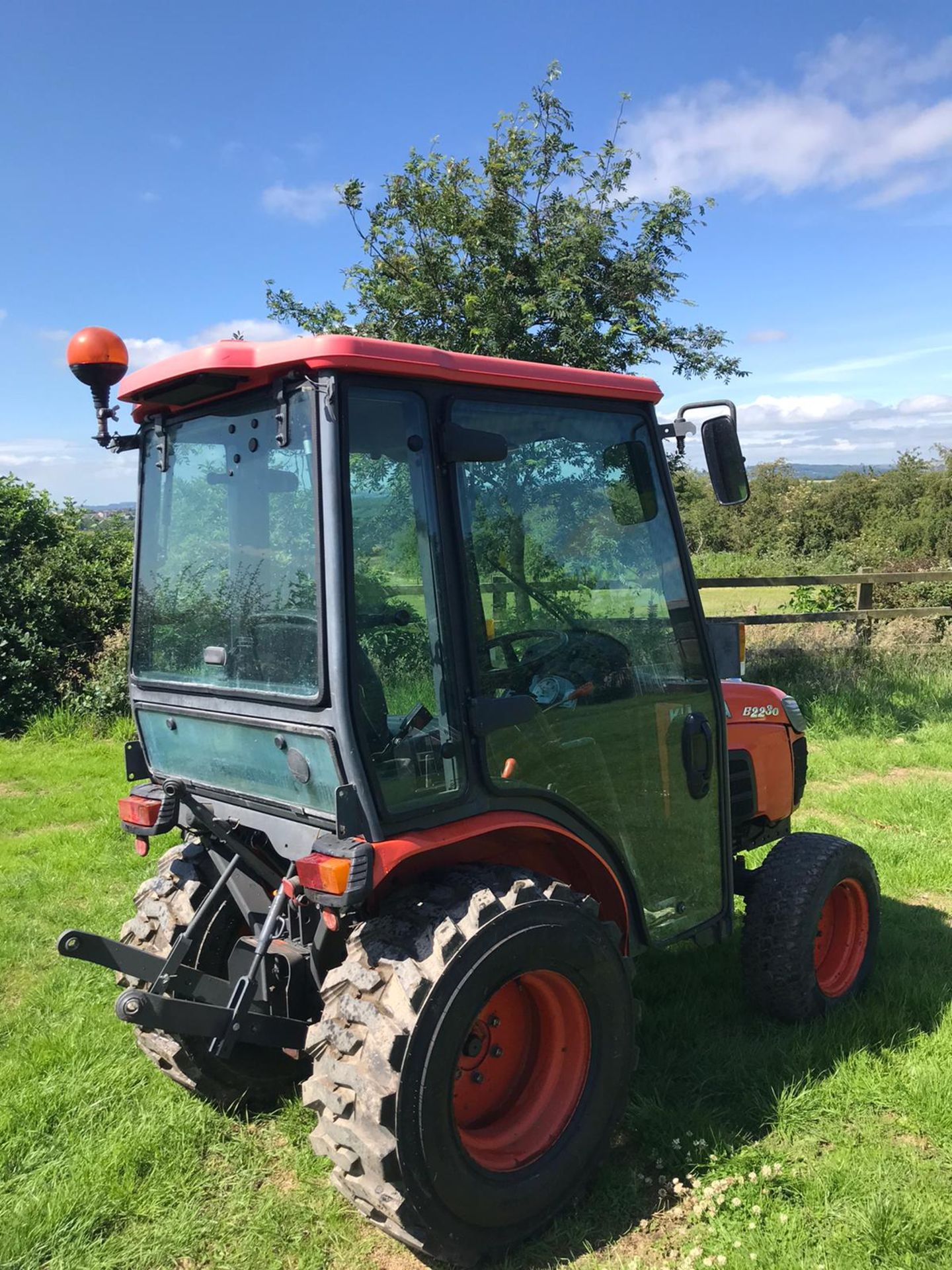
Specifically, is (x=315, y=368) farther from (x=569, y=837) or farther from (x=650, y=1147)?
(x=650, y=1147)

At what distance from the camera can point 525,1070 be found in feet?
8.63

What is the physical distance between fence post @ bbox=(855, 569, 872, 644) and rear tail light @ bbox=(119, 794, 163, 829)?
8736 mm

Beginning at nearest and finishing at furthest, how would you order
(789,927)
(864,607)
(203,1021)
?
1. (203,1021)
2. (789,927)
3. (864,607)

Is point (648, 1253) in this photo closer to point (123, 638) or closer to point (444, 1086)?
point (444, 1086)

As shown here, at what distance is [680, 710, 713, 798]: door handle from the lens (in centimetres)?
312

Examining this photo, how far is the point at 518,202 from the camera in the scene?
802cm

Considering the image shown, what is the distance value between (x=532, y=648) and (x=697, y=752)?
0.81 meters

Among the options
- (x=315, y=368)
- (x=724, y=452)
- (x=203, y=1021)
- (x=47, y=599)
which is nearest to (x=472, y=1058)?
(x=203, y=1021)

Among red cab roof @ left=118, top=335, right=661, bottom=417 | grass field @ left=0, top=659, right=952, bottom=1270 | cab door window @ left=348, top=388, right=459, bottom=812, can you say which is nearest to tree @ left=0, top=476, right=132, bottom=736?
grass field @ left=0, top=659, right=952, bottom=1270

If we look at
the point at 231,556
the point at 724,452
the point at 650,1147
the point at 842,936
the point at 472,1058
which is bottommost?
the point at 650,1147

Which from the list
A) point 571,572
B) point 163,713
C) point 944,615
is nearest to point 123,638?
point 163,713

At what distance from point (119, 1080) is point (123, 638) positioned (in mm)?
6489

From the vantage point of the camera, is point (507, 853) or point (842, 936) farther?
point (842, 936)

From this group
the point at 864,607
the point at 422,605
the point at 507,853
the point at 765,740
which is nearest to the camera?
the point at 422,605
